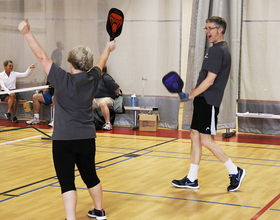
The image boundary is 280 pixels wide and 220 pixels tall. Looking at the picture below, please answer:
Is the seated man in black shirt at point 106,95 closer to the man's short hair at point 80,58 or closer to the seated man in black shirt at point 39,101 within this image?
the seated man in black shirt at point 39,101

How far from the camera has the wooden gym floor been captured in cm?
371

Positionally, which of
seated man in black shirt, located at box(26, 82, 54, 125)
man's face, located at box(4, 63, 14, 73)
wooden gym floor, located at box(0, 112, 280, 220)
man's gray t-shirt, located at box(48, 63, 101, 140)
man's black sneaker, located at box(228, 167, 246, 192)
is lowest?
wooden gym floor, located at box(0, 112, 280, 220)

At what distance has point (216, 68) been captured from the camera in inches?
165

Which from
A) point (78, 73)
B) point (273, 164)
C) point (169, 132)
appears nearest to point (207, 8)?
point (169, 132)

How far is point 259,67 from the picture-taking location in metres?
8.48

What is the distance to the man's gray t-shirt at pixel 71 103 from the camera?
9.90 feet

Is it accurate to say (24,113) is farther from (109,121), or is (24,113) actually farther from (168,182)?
(168,182)

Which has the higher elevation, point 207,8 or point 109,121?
point 207,8

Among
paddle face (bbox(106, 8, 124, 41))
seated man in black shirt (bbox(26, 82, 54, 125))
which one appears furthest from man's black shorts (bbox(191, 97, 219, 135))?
seated man in black shirt (bbox(26, 82, 54, 125))

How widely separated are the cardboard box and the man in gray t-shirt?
4.50 m

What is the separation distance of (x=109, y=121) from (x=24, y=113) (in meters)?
2.73

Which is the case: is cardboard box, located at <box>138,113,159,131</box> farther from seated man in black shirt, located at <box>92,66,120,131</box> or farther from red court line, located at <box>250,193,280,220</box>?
red court line, located at <box>250,193,280,220</box>

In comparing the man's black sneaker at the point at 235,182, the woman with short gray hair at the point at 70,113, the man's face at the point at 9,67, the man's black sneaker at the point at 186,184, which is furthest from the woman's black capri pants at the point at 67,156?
the man's face at the point at 9,67

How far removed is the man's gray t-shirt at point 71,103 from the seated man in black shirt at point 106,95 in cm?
589
